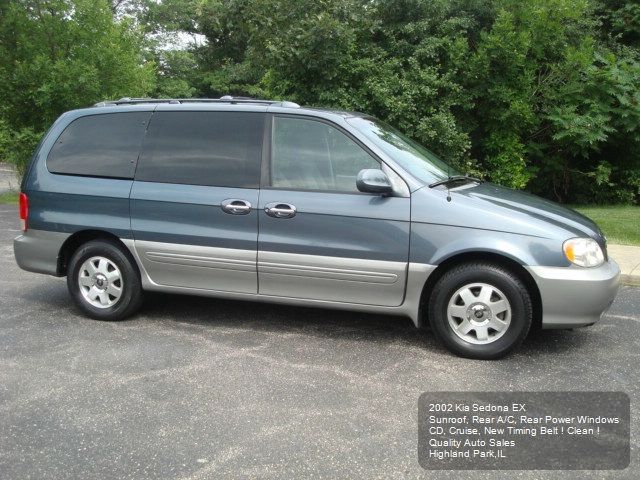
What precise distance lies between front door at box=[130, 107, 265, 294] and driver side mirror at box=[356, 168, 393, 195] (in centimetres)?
88

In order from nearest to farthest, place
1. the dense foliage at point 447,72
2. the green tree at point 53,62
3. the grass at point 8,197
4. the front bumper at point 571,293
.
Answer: the front bumper at point 571,293 → the dense foliage at point 447,72 → the green tree at point 53,62 → the grass at point 8,197

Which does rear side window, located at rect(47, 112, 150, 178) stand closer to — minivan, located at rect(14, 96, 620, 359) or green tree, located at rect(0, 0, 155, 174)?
minivan, located at rect(14, 96, 620, 359)

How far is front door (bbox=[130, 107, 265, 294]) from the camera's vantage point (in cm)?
492

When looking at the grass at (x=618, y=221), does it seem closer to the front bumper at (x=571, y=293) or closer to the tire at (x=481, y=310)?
the front bumper at (x=571, y=293)

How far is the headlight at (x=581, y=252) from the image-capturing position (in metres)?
4.29

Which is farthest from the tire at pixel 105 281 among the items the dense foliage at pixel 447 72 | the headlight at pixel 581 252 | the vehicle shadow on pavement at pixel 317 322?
the dense foliage at pixel 447 72

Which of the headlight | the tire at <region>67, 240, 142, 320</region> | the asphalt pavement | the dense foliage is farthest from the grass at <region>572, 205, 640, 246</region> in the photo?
the tire at <region>67, 240, 142, 320</region>

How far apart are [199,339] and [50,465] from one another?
6.32ft

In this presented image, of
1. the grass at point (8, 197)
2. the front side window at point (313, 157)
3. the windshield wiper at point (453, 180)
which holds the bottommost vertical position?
the grass at point (8, 197)

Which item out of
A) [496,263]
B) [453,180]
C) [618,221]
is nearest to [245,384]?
[496,263]

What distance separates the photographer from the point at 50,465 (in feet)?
10.1

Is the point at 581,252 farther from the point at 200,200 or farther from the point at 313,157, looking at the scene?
the point at 200,200

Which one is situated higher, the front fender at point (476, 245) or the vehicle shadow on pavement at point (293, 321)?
the front fender at point (476, 245)

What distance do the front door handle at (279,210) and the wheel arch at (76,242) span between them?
1.38 m
